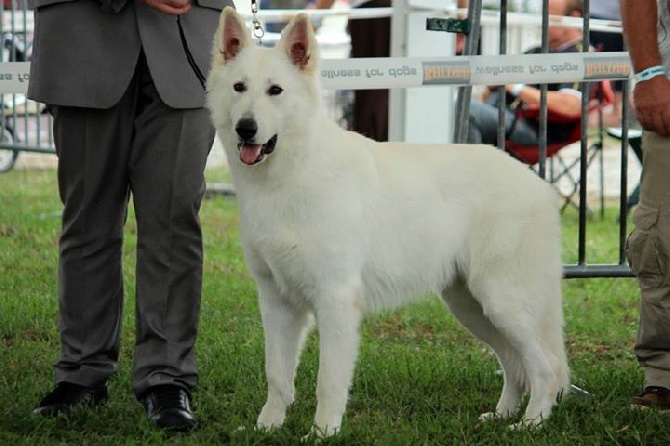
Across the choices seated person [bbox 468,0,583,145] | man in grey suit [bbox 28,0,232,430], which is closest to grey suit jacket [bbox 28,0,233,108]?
man in grey suit [bbox 28,0,232,430]

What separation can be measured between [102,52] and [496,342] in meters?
1.91

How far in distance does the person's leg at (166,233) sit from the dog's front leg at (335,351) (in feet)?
1.98

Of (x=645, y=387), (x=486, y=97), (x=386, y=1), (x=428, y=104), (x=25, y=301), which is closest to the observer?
(x=645, y=387)

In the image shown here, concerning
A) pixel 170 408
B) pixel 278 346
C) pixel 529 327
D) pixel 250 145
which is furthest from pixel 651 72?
pixel 170 408

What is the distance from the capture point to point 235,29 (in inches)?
155

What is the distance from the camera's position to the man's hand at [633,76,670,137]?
4.02 metres

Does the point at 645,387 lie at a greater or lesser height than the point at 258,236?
lesser

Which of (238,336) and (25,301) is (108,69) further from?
(25,301)

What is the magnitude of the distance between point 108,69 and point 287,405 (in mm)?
1394

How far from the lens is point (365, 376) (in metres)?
4.93

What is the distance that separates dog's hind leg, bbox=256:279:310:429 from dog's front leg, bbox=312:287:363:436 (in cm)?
18

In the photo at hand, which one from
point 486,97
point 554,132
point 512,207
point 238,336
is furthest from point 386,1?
point 512,207

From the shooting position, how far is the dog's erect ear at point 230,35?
3928 millimetres

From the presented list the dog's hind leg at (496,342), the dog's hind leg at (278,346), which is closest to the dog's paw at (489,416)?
the dog's hind leg at (496,342)
